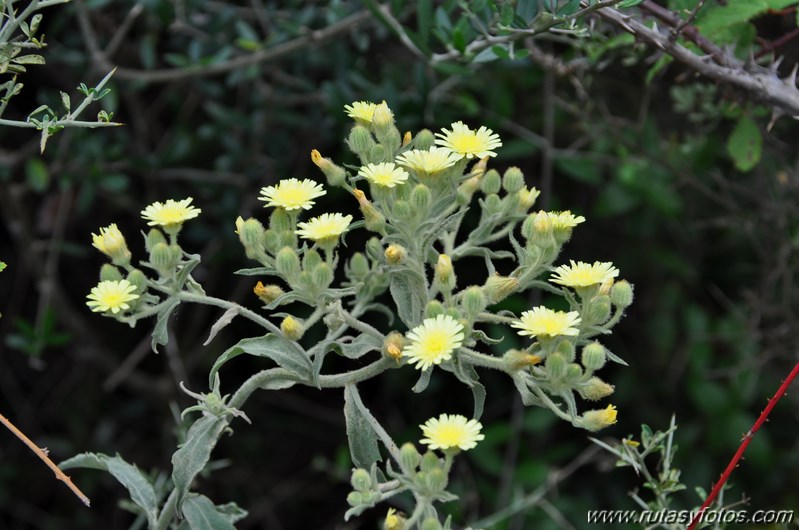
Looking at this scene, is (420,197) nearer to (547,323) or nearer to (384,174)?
(384,174)

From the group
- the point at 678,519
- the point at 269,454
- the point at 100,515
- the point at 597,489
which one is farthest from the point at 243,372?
the point at 678,519

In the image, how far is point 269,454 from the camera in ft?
12.2

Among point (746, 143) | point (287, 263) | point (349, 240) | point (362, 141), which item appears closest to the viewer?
point (287, 263)

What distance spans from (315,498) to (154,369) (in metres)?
0.83

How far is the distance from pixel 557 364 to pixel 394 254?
30 centimetres

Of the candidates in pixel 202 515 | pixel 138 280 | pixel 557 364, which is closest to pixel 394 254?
pixel 557 364

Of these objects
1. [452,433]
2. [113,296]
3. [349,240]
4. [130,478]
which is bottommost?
[349,240]

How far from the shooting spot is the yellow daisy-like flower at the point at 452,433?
135 centimetres

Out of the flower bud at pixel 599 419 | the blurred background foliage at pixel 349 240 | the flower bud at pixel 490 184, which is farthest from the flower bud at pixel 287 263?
the blurred background foliage at pixel 349 240

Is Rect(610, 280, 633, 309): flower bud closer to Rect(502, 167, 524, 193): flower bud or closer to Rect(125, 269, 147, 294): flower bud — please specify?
Rect(502, 167, 524, 193): flower bud

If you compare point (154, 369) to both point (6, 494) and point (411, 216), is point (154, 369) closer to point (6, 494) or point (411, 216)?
point (6, 494)

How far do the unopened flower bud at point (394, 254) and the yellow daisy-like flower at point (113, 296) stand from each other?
15.3 inches

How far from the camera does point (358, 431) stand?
4.96 feet

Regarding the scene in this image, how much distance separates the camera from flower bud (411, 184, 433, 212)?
4.80ft
